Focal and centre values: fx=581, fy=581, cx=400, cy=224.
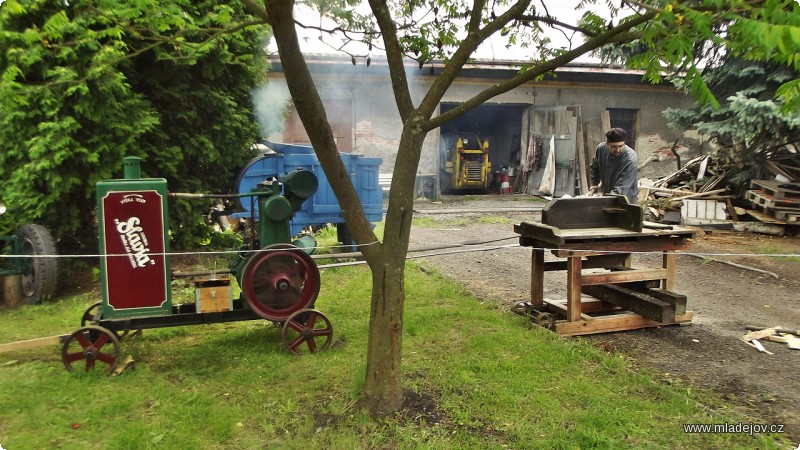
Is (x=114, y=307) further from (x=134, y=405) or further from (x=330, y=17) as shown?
(x=330, y=17)

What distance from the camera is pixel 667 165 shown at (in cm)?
1764

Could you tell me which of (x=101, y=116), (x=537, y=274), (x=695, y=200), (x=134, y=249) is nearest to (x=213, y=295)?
(x=134, y=249)

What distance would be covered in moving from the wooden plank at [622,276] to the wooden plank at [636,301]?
18cm

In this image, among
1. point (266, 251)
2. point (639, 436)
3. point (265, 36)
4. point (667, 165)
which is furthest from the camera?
point (667, 165)

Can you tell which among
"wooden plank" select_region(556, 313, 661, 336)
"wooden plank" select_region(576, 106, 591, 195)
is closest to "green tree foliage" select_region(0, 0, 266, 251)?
"wooden plank" select_region(556, 313, 661, 336)

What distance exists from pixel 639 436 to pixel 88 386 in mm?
3811

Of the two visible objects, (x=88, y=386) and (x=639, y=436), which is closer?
(x=639, y=436)

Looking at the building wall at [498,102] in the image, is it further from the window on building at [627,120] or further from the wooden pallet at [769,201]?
the wooden pallet at [769,201]

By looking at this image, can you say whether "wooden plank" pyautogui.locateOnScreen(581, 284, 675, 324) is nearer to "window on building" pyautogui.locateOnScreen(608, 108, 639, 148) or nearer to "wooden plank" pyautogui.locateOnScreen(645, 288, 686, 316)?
"wooden plank" pyautogui.locateOnScreen(645, 288, 686, 316)

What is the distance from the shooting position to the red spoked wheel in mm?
4859

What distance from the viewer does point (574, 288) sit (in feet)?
17.7

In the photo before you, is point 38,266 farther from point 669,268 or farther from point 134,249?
point 669,268

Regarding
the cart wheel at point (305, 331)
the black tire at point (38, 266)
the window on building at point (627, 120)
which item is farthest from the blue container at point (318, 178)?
the window on building at point (627, 120)

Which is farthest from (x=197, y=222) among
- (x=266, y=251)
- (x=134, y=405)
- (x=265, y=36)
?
(x=134, y=405)
